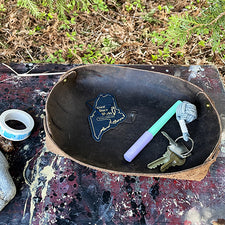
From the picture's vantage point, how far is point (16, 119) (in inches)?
40.3

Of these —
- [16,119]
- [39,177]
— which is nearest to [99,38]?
[16,119]

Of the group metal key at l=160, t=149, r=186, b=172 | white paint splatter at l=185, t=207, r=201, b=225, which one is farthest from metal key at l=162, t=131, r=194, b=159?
white paint splatter at l=185, t=207, r=201, b=225

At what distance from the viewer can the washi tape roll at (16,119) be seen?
3.08 feet

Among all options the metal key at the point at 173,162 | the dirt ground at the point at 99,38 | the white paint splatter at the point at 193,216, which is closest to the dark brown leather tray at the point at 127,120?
the metal key at the point at 173,162

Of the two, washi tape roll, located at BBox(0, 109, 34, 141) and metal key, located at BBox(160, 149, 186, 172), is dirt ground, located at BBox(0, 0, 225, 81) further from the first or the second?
metal key, located at BBox(160, 149, 186, 172)

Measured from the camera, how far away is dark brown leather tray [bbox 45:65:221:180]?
2.80ft

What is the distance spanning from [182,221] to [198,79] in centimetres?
61

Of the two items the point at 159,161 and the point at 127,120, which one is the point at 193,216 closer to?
the point at 159,161

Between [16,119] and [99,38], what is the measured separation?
34.4 inches

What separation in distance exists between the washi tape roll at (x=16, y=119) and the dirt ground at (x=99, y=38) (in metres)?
0.63

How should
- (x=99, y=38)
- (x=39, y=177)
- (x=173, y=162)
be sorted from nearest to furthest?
(x=173, y=162) → (x=39, y=177) → (x=99, y=38)

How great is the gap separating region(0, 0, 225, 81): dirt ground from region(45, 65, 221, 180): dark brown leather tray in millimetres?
631

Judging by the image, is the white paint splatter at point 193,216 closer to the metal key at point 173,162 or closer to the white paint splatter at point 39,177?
the metal key at point 173,162

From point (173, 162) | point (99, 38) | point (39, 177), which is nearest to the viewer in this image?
point (173, 162)
